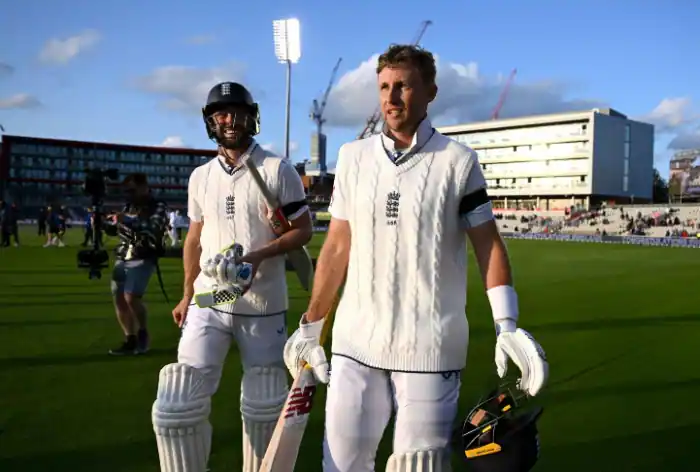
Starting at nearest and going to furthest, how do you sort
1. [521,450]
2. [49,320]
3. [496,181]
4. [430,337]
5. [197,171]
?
[521,450] < [430,337] < [197,171] < [49,320] < [496,181]

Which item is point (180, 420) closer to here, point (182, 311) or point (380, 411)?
point (182, 311)

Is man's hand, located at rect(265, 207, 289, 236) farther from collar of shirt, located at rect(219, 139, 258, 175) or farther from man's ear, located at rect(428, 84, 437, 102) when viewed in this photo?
man's ear, located at rect(428, 84, 437, 102)

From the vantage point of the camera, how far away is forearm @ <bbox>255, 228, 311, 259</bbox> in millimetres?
3385

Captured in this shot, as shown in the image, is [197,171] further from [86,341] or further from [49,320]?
[49,320]

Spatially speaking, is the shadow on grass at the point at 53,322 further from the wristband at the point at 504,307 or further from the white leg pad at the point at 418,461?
the wristband at the point at 504,307

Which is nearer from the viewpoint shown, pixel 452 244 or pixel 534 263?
pixel 452 244

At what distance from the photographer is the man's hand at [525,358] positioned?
214 cm

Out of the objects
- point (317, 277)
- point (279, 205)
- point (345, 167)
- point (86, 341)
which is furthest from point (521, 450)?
point (86, 341)

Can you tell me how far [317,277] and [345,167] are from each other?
52cm

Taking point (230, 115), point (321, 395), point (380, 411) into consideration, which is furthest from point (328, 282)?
point (321, 395)

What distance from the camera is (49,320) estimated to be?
29.9 feet

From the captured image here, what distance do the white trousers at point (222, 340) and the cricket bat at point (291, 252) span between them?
0.45m

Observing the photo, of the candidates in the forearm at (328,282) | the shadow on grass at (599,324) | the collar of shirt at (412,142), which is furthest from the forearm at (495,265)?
the shadow on grass at (599,324)

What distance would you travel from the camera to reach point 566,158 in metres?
90.8
